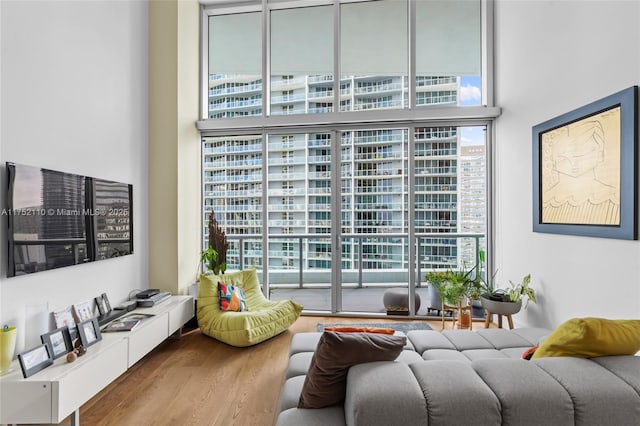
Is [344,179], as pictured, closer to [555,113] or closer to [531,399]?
[555,113]

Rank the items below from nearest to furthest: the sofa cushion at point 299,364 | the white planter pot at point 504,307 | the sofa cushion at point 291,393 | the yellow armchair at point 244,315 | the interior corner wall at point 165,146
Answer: the sofa cushion at point 291,393 → the sofa cushion at point 299,364 → the white planter pot at point 504,307 → the yellow armchair at point 244,315 → the interior corner wall at point 165,146

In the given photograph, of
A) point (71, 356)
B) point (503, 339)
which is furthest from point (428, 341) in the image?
point (71, 356)

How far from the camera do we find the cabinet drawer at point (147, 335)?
93.5 inches

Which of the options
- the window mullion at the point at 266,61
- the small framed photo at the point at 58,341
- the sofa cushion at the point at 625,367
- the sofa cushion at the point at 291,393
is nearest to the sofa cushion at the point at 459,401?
the sofa cushion at the point at 625,367

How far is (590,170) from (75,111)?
12.4 ft

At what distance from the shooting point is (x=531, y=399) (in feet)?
3.58

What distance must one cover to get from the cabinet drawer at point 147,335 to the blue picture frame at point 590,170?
3326mm

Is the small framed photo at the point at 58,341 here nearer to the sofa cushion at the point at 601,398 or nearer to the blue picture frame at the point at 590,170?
the sofa cushion at the point at 601,398

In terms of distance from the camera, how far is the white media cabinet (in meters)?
1.67

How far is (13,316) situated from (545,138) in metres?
4.06

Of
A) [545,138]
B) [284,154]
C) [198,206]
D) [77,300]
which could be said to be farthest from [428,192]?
[77,300]

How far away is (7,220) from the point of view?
6.29 ft

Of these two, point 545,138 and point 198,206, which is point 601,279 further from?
point 198,206

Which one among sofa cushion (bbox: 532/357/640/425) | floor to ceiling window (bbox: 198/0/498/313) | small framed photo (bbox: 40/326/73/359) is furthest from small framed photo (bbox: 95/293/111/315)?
sofa cushion (bbox: 532/357/640/425)
